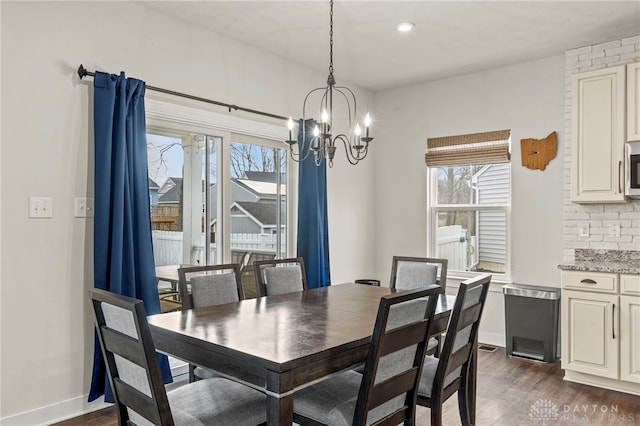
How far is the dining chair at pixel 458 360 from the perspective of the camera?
2191 mm

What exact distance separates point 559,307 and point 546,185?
1093mm

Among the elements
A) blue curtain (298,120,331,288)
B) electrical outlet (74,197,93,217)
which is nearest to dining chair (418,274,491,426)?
blue curtain (298,120,331,288)

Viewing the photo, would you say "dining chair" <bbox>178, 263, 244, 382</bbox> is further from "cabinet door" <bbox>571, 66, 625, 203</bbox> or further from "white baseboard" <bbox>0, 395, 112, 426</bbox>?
"cabinet door" <bbox>571, 66, 625, 203</bbox>

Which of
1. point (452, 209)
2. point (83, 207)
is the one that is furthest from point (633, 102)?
point (83, 207)

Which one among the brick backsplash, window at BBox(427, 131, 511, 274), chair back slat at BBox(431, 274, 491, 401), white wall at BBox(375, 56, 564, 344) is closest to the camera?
chair back slat at BBox(431, 274, 491, 401)

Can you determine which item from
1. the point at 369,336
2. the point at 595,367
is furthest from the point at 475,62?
the point at 369,336

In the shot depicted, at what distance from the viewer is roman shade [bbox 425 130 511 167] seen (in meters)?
4.54

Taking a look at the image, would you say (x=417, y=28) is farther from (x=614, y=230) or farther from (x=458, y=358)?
(x=458, y=358)

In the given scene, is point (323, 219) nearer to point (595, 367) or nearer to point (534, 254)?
point (534, 254)

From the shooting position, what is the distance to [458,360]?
2340 millimetres

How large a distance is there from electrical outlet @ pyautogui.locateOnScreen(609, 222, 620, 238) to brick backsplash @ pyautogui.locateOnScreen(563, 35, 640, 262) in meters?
0.02

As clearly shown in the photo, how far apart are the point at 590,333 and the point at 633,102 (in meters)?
1.74

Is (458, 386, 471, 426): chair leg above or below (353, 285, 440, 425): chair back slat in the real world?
below

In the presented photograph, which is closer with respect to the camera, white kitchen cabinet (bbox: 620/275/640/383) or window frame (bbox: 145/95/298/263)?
white kitchen cabinet (bbox: 620/275/640/383)
